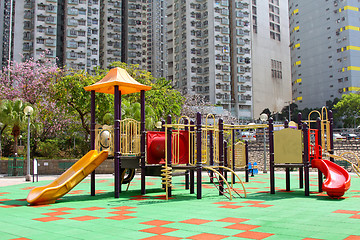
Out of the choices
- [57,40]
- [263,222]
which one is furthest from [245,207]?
[57,40]

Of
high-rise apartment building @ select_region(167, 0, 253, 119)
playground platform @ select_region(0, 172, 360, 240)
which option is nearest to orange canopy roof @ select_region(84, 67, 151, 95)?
playground platform @ select_region(0, 172, 360, 240)

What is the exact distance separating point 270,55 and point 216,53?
21.2m

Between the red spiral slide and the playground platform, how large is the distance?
0.30 meters

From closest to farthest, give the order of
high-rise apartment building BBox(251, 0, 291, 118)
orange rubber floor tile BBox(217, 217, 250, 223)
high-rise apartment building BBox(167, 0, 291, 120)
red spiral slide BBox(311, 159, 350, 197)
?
orange rubber floor tile BBox(217, 217, 250, 223) → red spiral slide BBox(311, 159, 350, 197) → high-rise apartment building BBox(167, 0, 291, 120) → high-rise apartment building BBox(251, 0, 291, 118)

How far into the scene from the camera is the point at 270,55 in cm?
10056

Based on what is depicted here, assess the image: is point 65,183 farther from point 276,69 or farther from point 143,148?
point 276,69

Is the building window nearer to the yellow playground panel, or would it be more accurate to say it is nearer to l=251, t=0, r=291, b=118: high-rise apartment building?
l=251, t=0, r=291, b=118: high-rise apartment building

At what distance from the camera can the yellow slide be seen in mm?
11047

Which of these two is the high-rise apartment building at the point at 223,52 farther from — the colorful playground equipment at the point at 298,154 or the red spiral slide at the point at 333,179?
the red spiral slide at the point at 333,179

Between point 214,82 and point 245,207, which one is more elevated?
point 214,82

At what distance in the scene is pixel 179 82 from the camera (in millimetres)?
91312

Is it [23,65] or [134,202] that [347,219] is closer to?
[134,202]

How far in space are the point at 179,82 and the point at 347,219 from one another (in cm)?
8441

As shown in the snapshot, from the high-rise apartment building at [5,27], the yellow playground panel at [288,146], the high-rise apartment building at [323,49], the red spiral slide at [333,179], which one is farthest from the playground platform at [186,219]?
the high-rise apartment building at [5,27]
